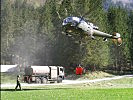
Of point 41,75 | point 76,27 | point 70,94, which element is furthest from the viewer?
point 41,75

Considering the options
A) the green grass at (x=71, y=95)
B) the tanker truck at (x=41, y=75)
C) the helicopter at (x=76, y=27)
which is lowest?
the green grass at (x=71, y=95)

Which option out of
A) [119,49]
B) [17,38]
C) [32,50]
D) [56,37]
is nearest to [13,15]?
[17,38]

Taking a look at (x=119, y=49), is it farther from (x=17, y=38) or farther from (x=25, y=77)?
(x=25, y=77)

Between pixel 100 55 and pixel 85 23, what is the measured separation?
144 feet

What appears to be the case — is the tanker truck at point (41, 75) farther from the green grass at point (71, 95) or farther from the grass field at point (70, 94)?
the green grass at point (71, 95)

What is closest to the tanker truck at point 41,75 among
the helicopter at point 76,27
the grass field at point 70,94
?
the grass field at point 70,94

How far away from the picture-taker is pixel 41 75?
63688mm

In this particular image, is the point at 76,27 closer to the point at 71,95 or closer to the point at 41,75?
the point at 71,95

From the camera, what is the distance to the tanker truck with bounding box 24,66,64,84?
62344 mm

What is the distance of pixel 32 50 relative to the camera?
102m

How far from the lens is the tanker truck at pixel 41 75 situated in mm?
62344

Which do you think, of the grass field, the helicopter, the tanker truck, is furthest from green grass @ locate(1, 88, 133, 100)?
the tanker truck

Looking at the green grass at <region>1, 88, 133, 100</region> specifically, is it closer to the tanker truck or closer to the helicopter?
the helicopter

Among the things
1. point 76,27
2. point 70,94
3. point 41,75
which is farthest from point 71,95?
point 41,75
